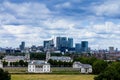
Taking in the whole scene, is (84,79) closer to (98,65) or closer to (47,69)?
(98,65)

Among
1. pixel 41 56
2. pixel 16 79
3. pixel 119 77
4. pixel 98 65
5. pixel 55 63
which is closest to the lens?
pixel 119 77

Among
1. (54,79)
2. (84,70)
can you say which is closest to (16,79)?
(54,79)

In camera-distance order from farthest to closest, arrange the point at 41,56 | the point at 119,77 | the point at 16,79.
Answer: the point at 41,56
the point at 16,79
the point at 119,77

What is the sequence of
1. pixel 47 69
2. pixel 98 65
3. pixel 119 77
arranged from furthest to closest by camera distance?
pixel 47 69
pixel 98 65
pixel 119 77

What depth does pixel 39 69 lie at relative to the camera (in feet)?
307

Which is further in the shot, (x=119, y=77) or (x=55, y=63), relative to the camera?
(x=55, y=63)

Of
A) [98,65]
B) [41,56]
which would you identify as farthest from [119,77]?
[41,56]

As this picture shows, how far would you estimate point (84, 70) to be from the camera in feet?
275

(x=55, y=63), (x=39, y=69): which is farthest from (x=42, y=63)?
(x=55, y=63)

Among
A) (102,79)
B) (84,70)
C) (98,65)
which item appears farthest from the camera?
(84,70)

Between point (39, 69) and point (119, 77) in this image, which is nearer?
point (119, 77)

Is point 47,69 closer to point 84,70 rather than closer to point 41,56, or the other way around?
point 84,70

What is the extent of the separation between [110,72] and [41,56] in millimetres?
102829

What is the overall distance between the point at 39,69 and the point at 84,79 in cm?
3832
